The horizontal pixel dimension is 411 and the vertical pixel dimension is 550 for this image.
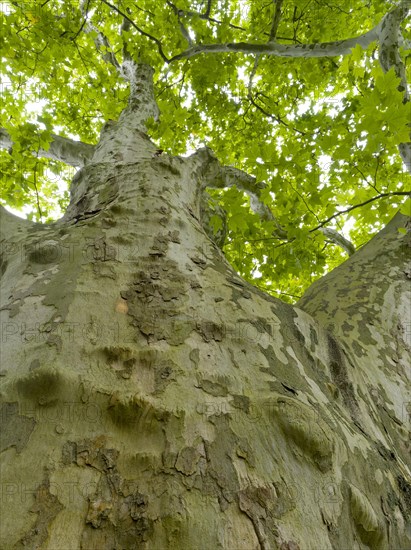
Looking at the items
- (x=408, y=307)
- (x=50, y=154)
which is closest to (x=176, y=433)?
(x=408, y=307)

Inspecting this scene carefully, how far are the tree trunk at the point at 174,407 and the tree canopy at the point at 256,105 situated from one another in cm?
117

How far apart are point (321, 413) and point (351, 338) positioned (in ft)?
2.80

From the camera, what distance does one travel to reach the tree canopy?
2.54 meters

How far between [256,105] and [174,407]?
5326mm

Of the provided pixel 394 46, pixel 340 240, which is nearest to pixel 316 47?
pixel 394 46

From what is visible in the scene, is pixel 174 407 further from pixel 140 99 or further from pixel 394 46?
pixel 140 99

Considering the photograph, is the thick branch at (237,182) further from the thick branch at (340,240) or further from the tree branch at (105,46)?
the tree branch at (105,46)

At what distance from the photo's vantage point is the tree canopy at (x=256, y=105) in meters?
2.54

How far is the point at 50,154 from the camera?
3842 millimetres

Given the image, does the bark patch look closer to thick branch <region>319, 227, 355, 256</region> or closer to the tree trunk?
the tree trunk

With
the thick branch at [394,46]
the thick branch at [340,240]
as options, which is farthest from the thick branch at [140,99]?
the thick branch at [340,240]

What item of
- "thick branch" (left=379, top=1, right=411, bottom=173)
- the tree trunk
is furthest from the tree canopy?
the tree trunk

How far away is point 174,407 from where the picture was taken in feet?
2.75

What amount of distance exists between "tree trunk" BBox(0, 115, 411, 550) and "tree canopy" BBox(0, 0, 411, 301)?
1170mm
